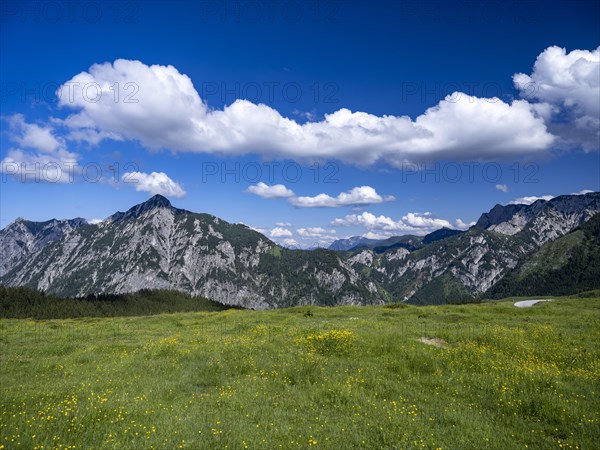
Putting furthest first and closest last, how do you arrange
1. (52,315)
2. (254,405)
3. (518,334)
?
(52,315) < (518,334) < (254,405)

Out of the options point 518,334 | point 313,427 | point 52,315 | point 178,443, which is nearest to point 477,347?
point 518,334

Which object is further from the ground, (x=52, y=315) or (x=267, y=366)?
(x=267, y=366)

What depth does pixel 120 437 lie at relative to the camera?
451 inches

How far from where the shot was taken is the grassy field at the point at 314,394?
11.4 meters

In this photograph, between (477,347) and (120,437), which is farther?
(477,347)

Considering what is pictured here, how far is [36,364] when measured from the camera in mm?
21672

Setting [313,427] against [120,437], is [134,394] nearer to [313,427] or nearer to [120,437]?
[120,437]

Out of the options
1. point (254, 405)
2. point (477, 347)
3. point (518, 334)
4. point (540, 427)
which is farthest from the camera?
point (518, 334)

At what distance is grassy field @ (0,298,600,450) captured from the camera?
11375mm

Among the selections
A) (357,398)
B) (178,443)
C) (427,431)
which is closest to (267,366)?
(357,398)

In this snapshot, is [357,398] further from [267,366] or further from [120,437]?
[120,437]

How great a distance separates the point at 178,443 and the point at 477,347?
17.4 meters

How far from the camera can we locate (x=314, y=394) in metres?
15.1

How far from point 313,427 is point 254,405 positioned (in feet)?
9.84
